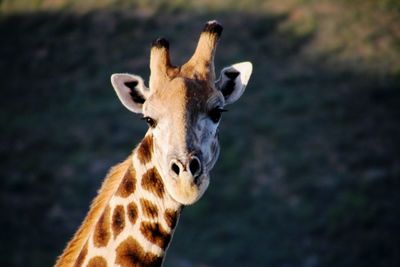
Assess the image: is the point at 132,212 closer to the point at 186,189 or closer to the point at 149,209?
the point at 149,209

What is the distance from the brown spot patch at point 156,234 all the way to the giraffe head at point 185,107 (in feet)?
1.47

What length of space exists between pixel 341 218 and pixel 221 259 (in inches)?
179

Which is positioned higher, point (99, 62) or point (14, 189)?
point (99, 62)

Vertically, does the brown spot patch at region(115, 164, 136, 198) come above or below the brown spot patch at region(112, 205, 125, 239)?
above

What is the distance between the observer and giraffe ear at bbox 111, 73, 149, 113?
8930mm

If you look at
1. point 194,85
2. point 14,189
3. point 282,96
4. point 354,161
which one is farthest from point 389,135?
point 194,85

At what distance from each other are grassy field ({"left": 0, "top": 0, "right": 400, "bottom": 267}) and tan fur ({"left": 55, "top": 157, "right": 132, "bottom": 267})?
16.7m

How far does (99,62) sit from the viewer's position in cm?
4044

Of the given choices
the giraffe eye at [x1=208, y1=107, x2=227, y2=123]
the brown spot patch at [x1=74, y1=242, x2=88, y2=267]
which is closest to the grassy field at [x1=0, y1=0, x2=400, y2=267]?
the brown spot patch at [x1=74, y1=242, x2=88, y2=267]

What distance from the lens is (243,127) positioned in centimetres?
3334

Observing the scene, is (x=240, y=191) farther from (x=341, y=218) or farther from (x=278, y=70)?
(x=278, y=70)

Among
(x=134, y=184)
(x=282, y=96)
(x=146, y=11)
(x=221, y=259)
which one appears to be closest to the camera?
(x=134, y=184)

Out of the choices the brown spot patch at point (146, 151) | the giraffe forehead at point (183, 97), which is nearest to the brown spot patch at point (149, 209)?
the brown spot patch at point (146, 151)

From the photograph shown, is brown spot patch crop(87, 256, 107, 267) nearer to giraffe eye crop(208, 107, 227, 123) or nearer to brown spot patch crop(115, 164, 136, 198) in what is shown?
brown spot patch crop(115, 164, 136, 198)
